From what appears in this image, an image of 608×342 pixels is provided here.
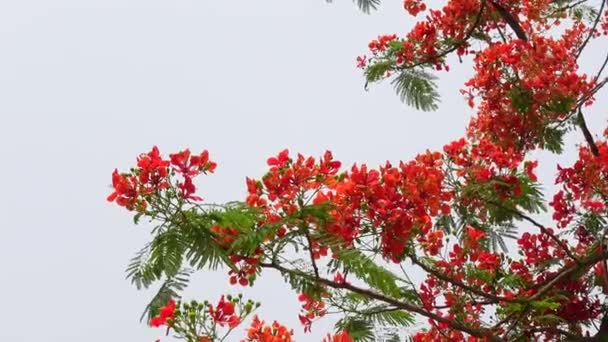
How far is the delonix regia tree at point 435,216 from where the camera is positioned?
5.32ft

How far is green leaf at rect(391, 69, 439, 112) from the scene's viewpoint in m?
3.64

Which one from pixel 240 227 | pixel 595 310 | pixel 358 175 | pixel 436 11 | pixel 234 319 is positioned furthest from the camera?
pixel 436 11

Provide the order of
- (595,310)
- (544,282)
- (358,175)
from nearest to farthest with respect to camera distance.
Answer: (358,175), (544,282), (595,310)

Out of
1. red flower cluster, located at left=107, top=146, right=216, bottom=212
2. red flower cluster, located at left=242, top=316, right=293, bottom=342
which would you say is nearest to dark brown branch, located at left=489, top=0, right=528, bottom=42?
red flower cluster, located at left=242, top=316, right=293, bottom=342

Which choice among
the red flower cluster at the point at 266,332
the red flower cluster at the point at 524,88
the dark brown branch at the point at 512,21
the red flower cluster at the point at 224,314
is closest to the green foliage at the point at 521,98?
the red flower cluster at the point at 524,88

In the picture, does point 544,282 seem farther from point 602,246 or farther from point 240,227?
point 240,227

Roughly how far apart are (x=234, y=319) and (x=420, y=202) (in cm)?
69

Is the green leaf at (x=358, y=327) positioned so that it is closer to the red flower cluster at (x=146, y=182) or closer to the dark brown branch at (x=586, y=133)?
the red flower cluster at (x=146, y=182)

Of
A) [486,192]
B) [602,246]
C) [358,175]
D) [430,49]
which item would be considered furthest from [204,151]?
[430,49]

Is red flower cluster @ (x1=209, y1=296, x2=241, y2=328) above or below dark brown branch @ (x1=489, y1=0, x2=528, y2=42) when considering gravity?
below

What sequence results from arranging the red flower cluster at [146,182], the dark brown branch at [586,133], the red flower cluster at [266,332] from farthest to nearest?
the dark brown branch at [586,133] < the red flower cluster at [266,332] < the red flower cluster at [146,182]

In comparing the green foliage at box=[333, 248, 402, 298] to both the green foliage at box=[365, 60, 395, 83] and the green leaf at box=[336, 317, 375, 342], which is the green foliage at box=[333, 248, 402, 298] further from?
the green foliage at box=[365, 60, 395, 83]

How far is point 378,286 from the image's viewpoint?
1663 millimetres

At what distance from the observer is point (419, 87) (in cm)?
364
